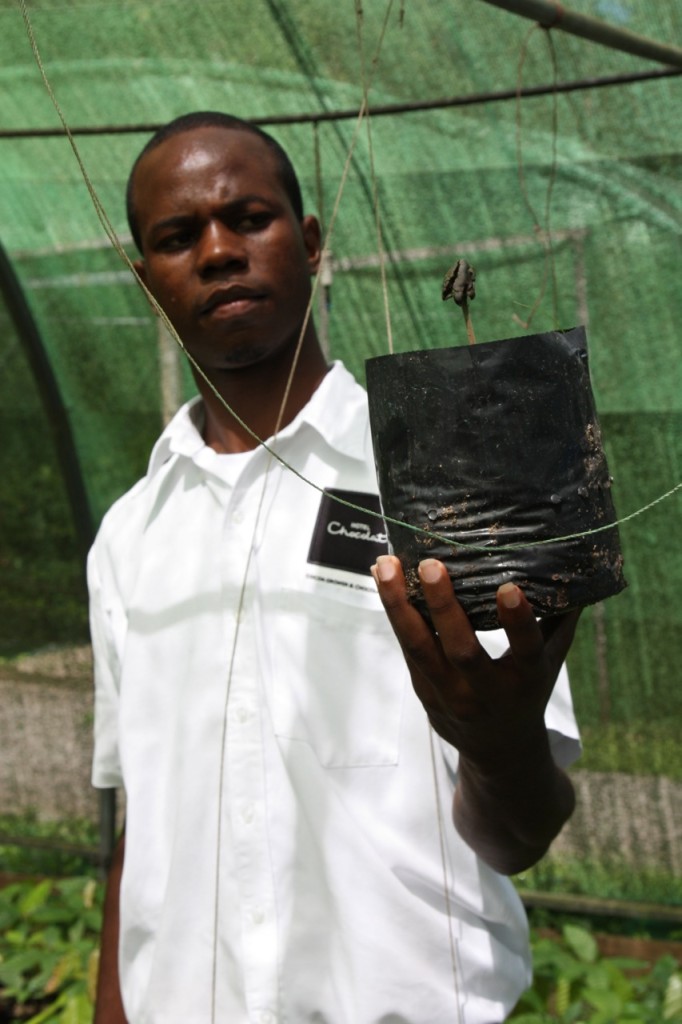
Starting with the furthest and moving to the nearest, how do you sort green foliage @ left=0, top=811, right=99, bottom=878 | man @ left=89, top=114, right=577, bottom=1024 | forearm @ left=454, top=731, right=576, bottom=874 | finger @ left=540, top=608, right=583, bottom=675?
green foliage @ left=0, top=811, right=99, bottom=878 → man @ left=89, top=114, right=577, bottom=1024 → forearm @ left=454, top=731, right=576, bottom=874 → finger @ left=540, top=608, right=583, bottom=675

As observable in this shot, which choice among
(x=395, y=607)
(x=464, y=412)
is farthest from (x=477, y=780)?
(x=464, y=412)

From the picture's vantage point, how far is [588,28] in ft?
5.86

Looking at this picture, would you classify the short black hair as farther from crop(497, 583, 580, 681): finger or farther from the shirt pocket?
crop(497, 583, 580, 681): finger

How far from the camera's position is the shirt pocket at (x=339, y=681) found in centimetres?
146

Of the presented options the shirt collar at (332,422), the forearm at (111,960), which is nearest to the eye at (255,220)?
the shirt collar at (332,422)

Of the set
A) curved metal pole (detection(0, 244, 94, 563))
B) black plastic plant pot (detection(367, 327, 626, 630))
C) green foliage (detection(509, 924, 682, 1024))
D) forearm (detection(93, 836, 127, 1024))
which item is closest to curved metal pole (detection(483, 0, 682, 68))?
black plastic plant pot (detection(367, 327, 626, 630))

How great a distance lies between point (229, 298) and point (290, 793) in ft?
2.26

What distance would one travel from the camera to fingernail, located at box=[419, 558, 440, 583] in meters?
0.99

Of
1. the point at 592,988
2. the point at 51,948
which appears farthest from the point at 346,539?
the point at 51,948

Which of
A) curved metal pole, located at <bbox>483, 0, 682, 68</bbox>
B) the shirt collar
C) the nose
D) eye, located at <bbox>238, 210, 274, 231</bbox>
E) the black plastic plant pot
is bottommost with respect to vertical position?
the black plastic plant pot

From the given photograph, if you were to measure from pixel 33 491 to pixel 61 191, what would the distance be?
1.10 meters

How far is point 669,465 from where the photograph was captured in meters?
2.82

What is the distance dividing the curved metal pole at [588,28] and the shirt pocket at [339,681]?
85cm

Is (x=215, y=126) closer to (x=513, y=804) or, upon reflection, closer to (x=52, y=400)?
(x=513, y=804)
